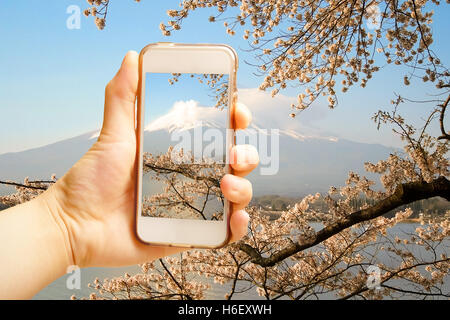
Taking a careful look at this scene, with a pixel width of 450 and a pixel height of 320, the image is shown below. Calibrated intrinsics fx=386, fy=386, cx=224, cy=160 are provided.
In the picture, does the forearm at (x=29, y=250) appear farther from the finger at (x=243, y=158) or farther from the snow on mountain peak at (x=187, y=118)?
the finger at (x=243, y=158)

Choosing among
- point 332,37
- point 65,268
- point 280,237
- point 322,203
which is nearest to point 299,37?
point 332,37

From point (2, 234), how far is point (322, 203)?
302 cm

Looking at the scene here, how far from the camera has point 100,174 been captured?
1354mm

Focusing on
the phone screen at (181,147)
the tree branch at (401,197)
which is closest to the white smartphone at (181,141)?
the phone screen at (181,147)

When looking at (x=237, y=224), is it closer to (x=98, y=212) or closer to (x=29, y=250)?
(x=98, y=212)

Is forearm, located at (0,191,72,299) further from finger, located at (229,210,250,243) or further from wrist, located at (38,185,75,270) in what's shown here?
finger, located at (229,210,250,243)

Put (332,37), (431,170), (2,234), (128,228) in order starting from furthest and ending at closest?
(332,37), (431,170), (128,228), (2,234)

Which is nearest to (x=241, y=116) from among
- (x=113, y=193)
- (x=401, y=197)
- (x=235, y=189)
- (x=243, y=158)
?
(x=243, y=158)

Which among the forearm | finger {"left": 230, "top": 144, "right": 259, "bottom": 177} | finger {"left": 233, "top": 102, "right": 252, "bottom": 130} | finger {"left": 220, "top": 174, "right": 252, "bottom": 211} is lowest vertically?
the forearm

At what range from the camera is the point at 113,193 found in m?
1.35

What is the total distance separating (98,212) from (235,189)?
49 cm

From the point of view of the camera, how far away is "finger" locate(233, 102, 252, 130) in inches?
50.6

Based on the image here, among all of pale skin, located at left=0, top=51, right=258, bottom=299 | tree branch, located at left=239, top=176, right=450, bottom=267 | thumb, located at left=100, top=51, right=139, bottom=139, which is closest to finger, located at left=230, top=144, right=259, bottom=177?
pale skin, located at left=0, top=51, right=258, bottom=299

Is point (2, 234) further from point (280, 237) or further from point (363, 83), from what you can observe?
point (363, 83)
